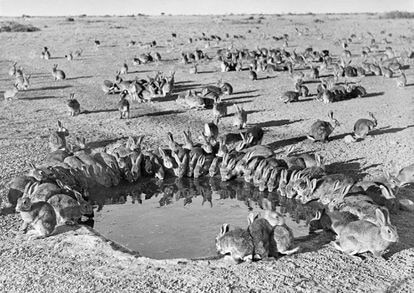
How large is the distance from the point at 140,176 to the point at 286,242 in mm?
4466

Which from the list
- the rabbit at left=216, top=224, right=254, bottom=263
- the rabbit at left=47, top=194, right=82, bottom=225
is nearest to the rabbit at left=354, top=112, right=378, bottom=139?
the rabbit at left=216, top=224, right=254, bottom=263

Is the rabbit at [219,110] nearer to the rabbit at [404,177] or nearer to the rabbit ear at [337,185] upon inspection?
the rabbit at [404,177]

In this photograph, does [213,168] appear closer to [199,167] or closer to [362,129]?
[199,167]

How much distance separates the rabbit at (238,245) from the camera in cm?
711

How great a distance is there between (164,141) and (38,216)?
18.8ft

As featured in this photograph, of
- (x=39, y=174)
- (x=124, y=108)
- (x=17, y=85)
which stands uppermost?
(x=17, y=85)

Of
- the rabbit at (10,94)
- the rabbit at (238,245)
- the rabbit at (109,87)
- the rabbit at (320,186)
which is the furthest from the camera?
the rabbit at (109,87)

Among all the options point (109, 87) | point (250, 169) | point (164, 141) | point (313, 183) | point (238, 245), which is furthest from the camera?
point (109, 87)

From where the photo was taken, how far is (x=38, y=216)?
7.97 m

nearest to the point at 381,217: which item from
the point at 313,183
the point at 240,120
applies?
the point at 313,183

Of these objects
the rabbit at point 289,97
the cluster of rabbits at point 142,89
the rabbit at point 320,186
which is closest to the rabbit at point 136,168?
the rabbit at point 320,186

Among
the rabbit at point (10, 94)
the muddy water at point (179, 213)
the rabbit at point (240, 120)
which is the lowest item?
the muddy water at point (179, 213)


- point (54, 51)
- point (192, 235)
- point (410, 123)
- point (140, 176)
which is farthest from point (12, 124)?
point (54, 51)

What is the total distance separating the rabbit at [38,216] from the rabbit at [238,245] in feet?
8.50
